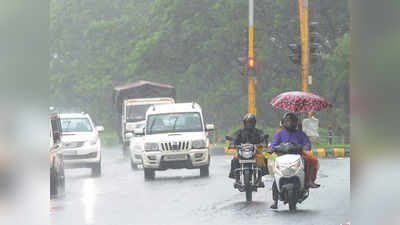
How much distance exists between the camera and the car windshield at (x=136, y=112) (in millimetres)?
31984

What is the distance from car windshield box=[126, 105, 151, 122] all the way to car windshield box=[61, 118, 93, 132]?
9.63 meters

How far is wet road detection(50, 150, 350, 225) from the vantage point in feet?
37.8

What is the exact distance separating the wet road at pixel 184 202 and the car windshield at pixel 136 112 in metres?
10.9

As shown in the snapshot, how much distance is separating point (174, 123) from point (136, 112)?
1244 centimetres

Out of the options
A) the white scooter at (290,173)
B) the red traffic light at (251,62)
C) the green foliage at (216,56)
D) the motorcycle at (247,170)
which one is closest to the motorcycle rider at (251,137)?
the motorcycle at (247,170)

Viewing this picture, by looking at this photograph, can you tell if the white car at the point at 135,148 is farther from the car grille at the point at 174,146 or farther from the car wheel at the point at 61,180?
the car wheel at the point at 61,180

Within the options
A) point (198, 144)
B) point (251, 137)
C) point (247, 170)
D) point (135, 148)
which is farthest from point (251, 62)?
point (247, 170)

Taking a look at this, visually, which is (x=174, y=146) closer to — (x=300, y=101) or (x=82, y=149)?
(x=82, y=149)

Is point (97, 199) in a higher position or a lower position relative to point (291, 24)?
lower
